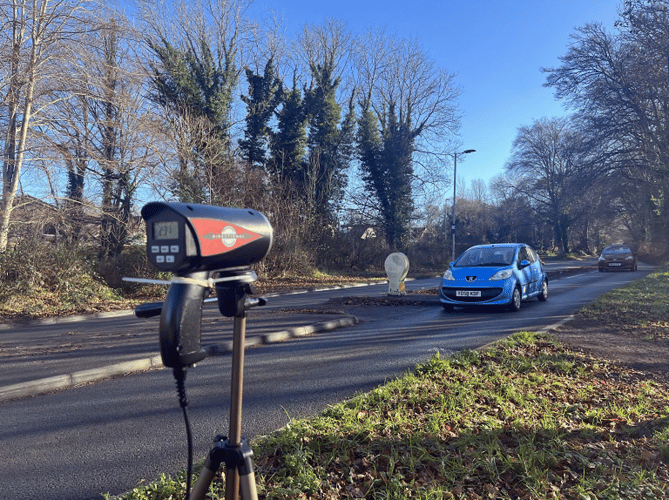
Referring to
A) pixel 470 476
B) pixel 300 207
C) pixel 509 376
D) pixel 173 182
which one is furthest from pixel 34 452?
pixel 300 207

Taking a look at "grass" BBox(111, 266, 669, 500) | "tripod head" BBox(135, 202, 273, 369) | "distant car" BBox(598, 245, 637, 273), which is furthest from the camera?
"distant car" BBox(598, 245, 637, 273)

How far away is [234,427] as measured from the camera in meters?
1.65

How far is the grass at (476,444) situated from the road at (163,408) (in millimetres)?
635

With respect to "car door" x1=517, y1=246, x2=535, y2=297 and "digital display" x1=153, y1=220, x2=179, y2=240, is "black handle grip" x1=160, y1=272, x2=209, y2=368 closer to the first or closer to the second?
"digital display" x1=153, y1=220, x2=179, y2=240

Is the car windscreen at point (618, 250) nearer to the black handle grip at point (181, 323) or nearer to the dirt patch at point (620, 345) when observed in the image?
the dirt patch at point (620, 345)

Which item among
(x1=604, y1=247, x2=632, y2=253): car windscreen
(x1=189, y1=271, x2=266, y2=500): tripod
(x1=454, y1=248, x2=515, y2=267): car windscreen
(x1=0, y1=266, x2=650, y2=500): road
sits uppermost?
(x1=604, y1=247, x2=632, y2=253): car windscreen

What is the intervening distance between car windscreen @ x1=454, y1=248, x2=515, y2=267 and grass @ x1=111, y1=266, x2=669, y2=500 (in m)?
6.47

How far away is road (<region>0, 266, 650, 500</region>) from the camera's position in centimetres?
321

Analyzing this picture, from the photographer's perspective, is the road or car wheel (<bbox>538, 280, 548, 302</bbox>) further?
car wheel (<bbox>538, 280, 548, 302</bbox>)

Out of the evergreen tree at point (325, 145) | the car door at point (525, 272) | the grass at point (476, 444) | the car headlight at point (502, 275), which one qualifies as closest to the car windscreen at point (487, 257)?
the car door at point (525, 272)

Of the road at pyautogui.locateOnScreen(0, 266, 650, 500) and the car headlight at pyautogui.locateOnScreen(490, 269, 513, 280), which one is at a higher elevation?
the car headlight at pyautogui.locateOnScreen(490, 269, 513, 280)

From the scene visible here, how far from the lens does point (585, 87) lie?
27.9 meters

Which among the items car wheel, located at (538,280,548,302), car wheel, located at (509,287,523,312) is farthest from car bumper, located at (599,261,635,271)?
car wheel, located at (509,287,523,312)

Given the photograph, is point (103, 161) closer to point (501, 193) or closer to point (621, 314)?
point (621, 314)
